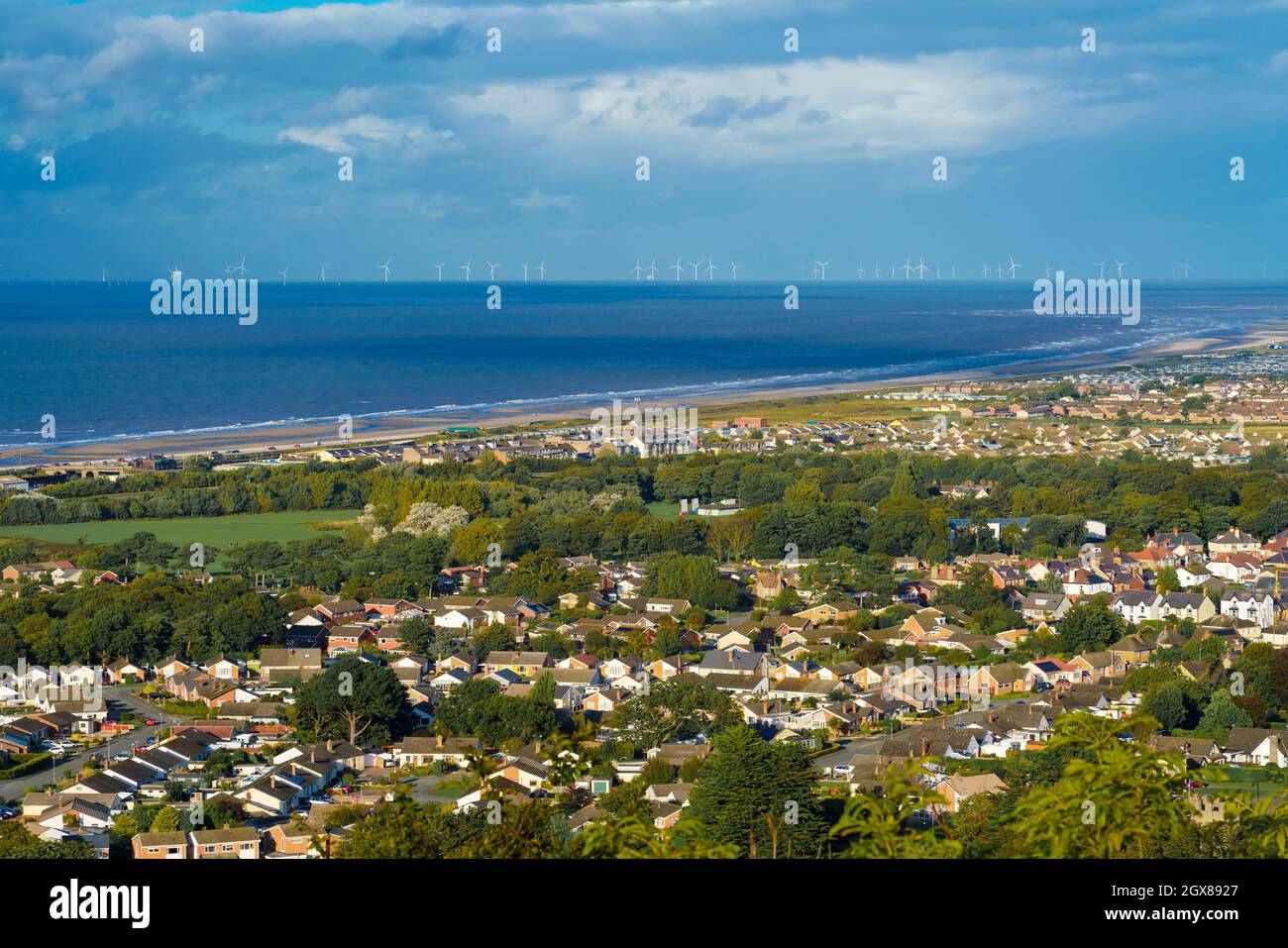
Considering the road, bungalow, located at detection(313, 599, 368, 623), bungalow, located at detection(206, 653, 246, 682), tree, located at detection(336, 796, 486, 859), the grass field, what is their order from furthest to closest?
the grass field → bungalow, located at detection(313, 599, 368, 623) → bungalow, located at detection(206, 653, 246, 682) → the road → tree, located at detection(336, 796, 486, 859)

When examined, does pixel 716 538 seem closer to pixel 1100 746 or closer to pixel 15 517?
pixel 15 517

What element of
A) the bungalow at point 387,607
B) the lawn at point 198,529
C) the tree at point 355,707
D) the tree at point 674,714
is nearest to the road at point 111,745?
the tree at point 355,707

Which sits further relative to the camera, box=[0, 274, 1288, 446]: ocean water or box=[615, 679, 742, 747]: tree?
box=[0, 274, 1288, 446]: ocean water

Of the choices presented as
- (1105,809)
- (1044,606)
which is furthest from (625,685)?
(1105,809)

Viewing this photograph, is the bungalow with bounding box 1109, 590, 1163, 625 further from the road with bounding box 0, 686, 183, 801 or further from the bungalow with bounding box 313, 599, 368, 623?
the road with bounding box 0, 686, 183, 801

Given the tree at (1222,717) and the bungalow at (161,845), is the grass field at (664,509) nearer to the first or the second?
the tree at (1222,717)

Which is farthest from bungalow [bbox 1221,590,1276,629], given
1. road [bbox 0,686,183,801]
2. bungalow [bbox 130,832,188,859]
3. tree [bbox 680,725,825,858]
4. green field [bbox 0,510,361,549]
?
green field [bbox 0,510,361,549]
